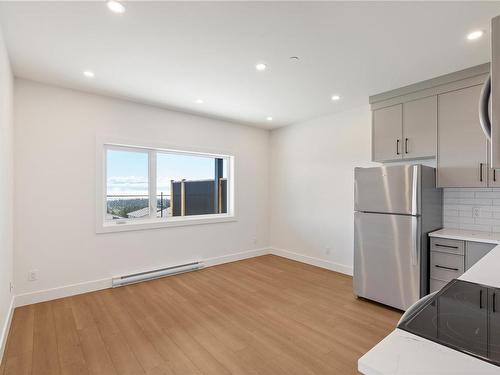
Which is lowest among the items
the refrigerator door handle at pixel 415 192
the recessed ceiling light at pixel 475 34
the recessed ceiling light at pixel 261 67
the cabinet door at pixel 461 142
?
the refrigerator door handle at pixel 415 192

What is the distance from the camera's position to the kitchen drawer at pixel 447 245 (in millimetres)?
2645

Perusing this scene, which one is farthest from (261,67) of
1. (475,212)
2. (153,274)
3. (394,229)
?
(153,274)

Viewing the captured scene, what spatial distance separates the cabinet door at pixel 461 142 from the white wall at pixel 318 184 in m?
1.03

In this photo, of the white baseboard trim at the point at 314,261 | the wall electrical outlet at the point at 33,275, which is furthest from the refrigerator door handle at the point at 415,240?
the wall electrical outlet at the point at 33,275

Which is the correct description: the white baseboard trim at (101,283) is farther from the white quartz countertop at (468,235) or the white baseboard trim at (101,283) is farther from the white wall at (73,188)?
the white quartz countertop at (468,235)

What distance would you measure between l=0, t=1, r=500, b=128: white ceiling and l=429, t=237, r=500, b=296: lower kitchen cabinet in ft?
6.00

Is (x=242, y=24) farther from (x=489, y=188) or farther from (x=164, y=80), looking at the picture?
(x=489, y=188)

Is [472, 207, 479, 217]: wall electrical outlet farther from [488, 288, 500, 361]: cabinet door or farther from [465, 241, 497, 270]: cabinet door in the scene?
[488, 288, 500, 361]: cabinet door

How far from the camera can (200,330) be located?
252cm

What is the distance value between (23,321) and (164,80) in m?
2.97

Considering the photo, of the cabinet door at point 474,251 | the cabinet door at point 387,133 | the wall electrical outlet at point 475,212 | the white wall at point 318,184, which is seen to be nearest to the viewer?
the cabinet door at point 474,251

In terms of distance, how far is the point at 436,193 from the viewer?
3100 mm

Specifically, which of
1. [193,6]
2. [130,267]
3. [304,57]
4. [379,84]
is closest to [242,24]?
[193,6]

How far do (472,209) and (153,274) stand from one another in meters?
4.23
